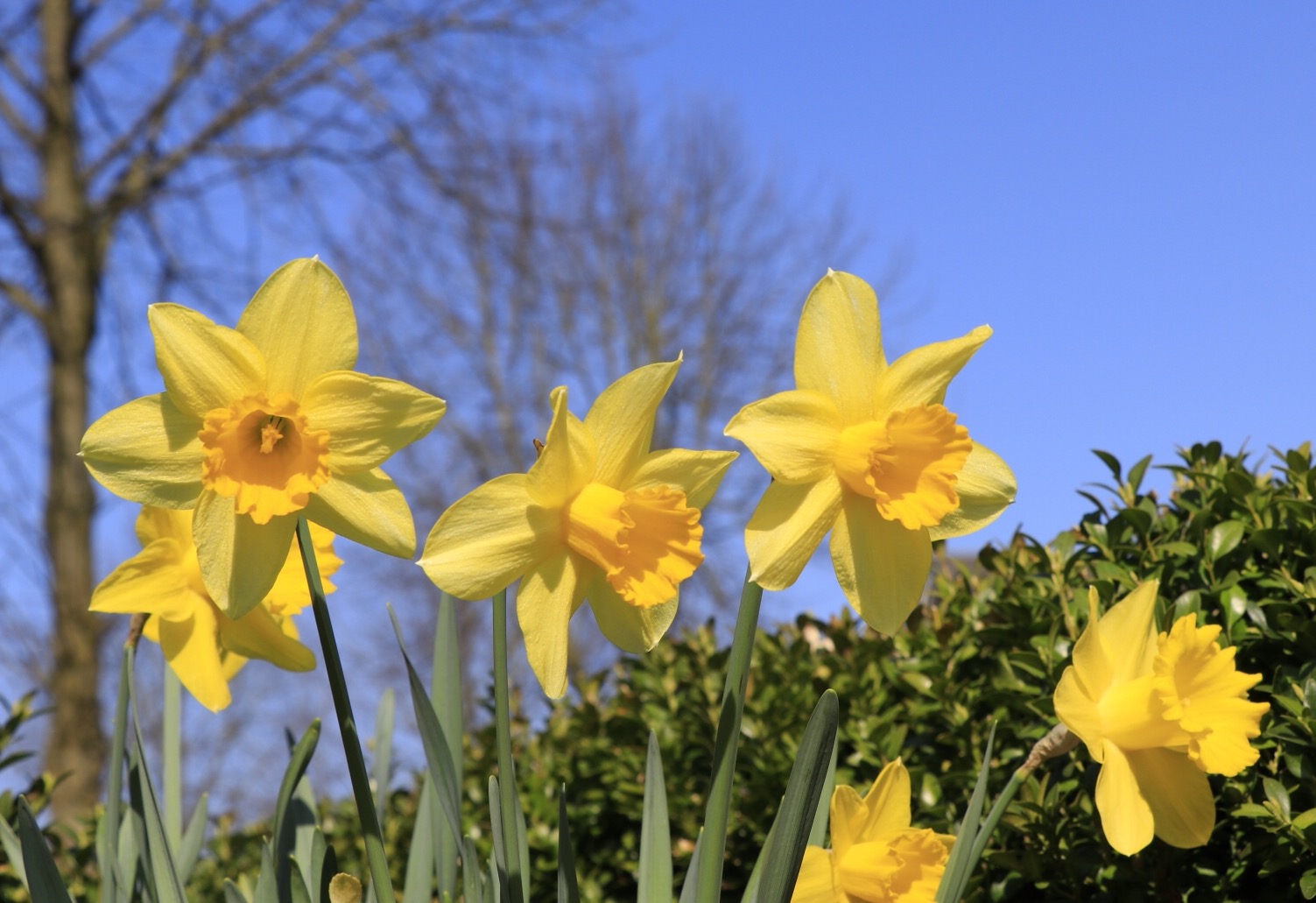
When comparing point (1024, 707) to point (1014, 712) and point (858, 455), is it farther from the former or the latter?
point (858, 455)

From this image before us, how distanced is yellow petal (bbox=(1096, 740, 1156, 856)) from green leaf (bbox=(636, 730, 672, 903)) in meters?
0.48

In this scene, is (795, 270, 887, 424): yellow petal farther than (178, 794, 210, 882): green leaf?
No

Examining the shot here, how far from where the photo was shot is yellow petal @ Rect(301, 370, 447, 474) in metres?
1.14

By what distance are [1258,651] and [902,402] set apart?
0.90 metres

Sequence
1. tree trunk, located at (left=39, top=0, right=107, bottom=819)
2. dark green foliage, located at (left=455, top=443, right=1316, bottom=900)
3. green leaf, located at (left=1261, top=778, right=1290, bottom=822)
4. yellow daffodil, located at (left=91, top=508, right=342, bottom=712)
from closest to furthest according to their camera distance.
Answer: yellow daffodil, located at (left=91, top=508, right=342, bottom=712) < green leaf, located at (left=1261, top=778, right=1290, bottom=822) < dark green foliage, located at (left=455, top=443, right=1316, bottom=900) < tree trunk, located at (left=39, top=0, right=107, bottom=819)

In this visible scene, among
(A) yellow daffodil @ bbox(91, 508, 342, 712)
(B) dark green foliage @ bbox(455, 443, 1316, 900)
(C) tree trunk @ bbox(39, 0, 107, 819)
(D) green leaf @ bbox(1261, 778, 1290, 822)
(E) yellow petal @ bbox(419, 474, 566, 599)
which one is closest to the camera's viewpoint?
(E) yellow petal @ bbox(419, 474, 566, 599)

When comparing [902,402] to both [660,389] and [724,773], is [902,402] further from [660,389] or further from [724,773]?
[724,773]

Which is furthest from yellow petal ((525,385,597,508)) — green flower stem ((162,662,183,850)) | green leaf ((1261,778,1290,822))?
green leaf ((1261,778,1290,822))

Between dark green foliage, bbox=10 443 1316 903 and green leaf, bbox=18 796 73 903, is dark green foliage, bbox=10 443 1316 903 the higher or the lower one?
the higher one

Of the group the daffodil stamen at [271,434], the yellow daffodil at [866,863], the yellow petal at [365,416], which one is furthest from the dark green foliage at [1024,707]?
the daffodil stamen at [271,434]

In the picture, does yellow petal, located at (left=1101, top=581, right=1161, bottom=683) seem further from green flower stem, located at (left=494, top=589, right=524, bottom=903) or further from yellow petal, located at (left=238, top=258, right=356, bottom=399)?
yellow petal, located at (left=238, top=258, right=356, bottom=399)

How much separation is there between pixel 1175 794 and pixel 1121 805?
0.09m

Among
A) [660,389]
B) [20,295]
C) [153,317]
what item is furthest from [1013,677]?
[20,295]

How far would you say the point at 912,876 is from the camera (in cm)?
134
